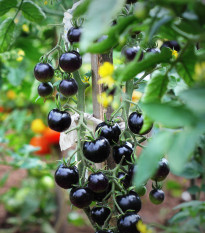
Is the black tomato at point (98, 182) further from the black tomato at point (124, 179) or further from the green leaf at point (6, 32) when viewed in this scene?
the green leaf at point (6, 32)

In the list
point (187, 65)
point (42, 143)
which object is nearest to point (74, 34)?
point (187, 65)

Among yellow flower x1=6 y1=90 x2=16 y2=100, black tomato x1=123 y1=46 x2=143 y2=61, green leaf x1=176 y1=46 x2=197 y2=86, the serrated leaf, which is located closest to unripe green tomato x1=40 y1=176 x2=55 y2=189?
yellow flower x1=6 y1=90 x2=16 y2=100

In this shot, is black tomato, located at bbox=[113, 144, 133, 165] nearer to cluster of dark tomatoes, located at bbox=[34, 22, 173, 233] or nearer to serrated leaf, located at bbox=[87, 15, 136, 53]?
cluster of dark tomatoes, located at bbox=[34, 22, 173, 233]

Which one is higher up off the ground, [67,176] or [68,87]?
[68,87]

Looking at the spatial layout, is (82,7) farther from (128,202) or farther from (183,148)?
(128,202)

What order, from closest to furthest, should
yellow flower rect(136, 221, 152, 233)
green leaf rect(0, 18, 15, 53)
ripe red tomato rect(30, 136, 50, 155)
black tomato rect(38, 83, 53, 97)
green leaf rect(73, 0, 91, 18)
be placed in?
green leaf rect(73, 0, 91, 18)
yellow flower rect(136, 221, 152, 233)
black tomato rect(38, 83, 53, 97)
green leaf rect(0, 18, 15, 53)
ripe red tomato rect(30, 136, 50, 155)

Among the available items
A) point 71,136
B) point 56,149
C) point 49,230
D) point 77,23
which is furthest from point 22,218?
point 77,23
